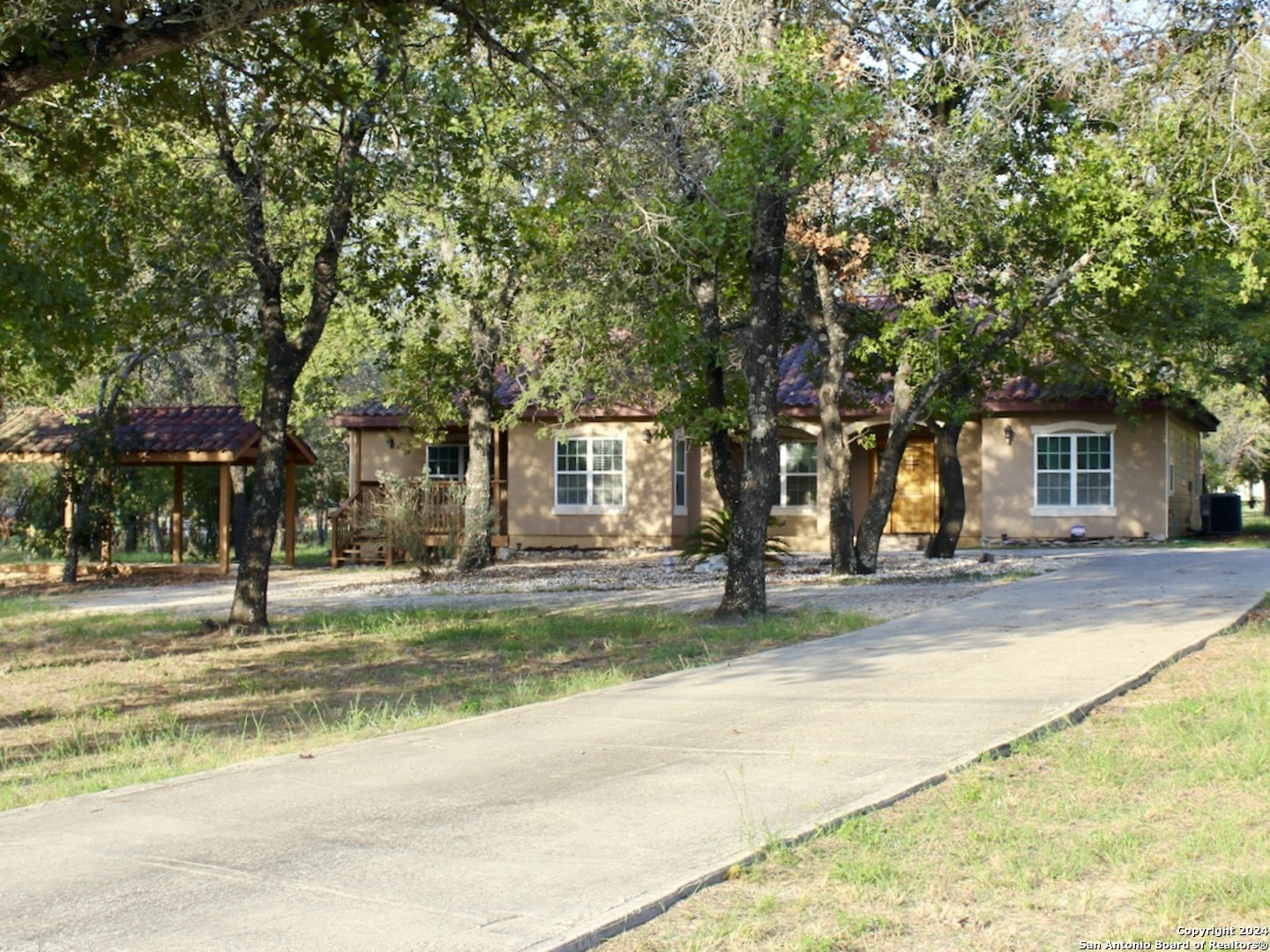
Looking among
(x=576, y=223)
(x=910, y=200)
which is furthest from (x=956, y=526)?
(x=576, y=223)

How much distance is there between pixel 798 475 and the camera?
29.8 meters

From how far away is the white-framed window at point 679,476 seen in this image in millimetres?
29734

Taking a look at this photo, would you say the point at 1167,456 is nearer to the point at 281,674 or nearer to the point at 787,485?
the point at 787,485

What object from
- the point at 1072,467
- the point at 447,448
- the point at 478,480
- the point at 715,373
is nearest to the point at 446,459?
the point at 447,448

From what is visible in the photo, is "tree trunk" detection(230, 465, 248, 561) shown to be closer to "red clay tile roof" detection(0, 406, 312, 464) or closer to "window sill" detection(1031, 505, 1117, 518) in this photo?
"red clay tile roof" detection(0, 406, 312, 464)

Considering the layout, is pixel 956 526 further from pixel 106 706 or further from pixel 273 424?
pixel 106 706

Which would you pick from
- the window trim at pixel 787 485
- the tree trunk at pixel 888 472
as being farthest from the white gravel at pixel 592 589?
the window trim at pixel 787 485

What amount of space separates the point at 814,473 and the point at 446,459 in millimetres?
8487

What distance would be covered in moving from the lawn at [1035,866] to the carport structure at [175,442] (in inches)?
767

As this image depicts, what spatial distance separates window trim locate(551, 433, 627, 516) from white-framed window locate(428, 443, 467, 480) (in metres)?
2.40

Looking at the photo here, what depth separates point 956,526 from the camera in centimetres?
2402

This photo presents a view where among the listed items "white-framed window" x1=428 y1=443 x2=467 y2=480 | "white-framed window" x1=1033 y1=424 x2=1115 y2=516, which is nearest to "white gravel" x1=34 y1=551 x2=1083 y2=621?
"white-framed window" x1=1033 y1=424 x2=1115 y2=516

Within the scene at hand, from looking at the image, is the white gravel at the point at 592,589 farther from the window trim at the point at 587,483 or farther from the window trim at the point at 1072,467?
the window trim at the point at 587,483

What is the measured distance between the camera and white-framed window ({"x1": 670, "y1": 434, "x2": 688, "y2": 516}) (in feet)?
97.6
